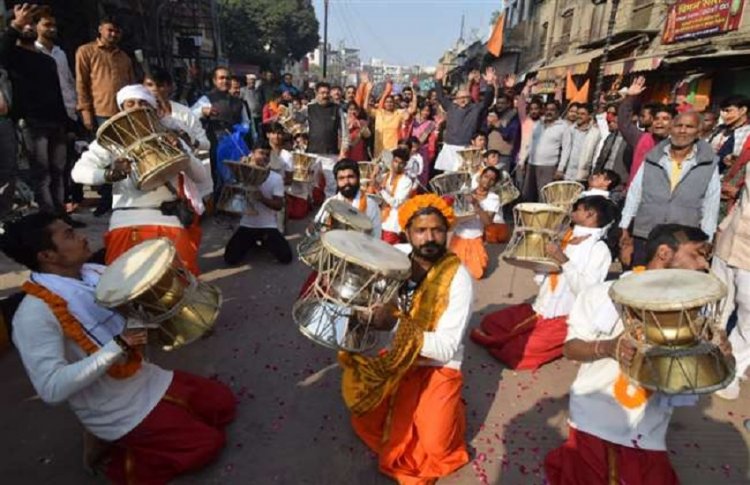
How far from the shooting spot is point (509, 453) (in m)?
2.98

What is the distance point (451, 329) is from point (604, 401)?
0.83 m

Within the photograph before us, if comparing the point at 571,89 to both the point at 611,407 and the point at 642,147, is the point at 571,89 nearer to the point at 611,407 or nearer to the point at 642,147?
the point at 642,147

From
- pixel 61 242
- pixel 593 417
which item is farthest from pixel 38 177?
pixel 593 417

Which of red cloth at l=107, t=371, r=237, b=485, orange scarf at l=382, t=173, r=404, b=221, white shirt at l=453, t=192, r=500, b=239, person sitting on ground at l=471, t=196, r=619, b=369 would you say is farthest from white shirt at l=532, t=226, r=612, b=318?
orange scarf at l=382, t=173, r=404, b=221

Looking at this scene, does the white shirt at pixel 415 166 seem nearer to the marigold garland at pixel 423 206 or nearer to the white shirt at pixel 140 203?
the white shirt at pixel 140 203

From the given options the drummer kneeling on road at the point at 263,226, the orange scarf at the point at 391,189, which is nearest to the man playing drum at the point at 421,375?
the drummer kneeling on road at the point at 263,226

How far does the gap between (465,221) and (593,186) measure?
1.51 metres

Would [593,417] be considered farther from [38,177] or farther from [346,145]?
[346,145]

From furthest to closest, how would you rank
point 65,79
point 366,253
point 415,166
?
point 415,166 < point 65,79 < point 366,253

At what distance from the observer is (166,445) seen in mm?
2574

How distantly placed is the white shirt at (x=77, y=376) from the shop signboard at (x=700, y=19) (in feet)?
46.0

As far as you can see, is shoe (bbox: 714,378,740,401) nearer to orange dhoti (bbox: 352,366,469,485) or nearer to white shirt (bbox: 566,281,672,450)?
white shirt (bbox: 566,281,672,450)

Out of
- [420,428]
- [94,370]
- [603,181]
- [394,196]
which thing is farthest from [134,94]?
[603,181]

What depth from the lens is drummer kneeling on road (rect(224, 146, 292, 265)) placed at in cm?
580
